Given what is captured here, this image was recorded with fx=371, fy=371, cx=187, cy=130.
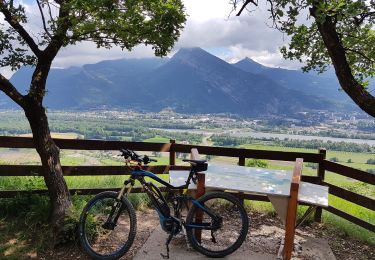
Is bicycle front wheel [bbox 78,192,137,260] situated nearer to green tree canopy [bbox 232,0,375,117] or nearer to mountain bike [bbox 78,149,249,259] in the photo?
mountain bike [bbox 78,149,249,259]

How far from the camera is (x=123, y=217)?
5648 millimetres

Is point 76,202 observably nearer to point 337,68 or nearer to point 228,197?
point 228,197

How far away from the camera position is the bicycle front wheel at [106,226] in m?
4.96

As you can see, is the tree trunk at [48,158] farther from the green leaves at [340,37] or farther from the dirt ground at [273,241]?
the green leaves at [340,37]

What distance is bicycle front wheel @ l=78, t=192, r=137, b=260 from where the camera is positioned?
4961 mm

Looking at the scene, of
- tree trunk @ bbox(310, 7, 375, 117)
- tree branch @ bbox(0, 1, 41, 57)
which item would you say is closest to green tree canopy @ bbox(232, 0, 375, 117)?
tree trunk @ bbox(310, 7, 375, 117)

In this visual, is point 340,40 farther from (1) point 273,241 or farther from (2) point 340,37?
(1) point 273,241

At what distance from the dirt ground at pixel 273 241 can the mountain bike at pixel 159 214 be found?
13.0 inches

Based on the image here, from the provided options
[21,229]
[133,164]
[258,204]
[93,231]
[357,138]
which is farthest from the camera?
[357,138]

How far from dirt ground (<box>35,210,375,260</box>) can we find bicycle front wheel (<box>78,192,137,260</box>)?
0.24 metres

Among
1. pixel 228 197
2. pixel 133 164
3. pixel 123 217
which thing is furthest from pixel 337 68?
pixel 123 217

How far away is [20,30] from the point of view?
19.5 feet

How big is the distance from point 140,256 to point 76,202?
1.89m

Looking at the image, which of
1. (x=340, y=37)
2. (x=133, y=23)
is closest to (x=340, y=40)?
(x=340, y=37)
